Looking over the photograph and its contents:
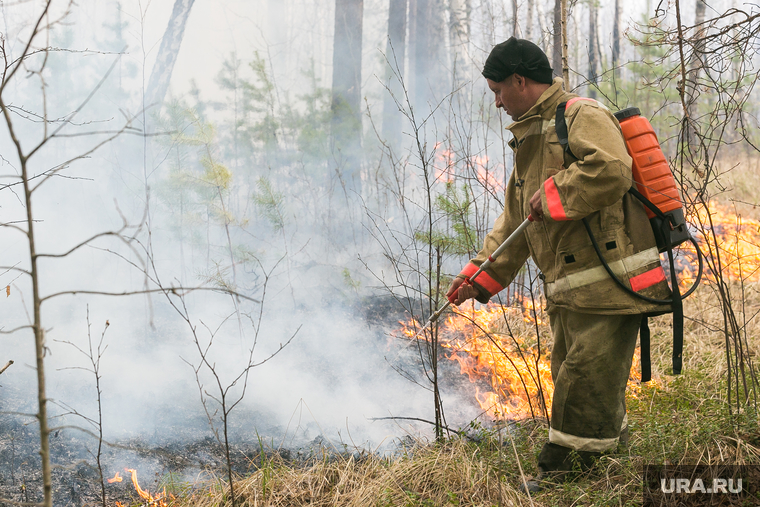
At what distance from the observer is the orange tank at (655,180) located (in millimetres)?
2328

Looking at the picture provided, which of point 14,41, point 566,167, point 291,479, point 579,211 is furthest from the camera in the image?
point 14,41

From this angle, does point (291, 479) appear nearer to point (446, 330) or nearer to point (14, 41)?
point (446, 330)

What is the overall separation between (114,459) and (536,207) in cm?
316

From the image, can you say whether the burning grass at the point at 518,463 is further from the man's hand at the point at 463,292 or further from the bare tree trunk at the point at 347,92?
the bare tree trunk at the point at 347,92

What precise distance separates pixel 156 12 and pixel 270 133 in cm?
256

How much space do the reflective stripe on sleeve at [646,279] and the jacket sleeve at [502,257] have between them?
648 mm

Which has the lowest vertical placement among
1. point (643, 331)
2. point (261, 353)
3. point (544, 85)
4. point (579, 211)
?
point (261, 353)

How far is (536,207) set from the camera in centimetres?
243

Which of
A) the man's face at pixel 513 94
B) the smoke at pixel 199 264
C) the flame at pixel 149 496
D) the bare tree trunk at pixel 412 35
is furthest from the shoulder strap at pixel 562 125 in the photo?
the bare tree trunk at pixel 412 35

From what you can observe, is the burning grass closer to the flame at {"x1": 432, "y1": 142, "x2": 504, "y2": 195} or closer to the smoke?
the smoke

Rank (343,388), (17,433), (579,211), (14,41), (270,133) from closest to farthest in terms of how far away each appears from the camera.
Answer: (579,211), (17,433), (343,388), (14,41), (270,133)

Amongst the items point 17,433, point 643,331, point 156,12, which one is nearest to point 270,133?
point 156,12

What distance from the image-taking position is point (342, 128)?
852cm

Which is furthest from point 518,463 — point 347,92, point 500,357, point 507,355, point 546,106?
point 347,92
